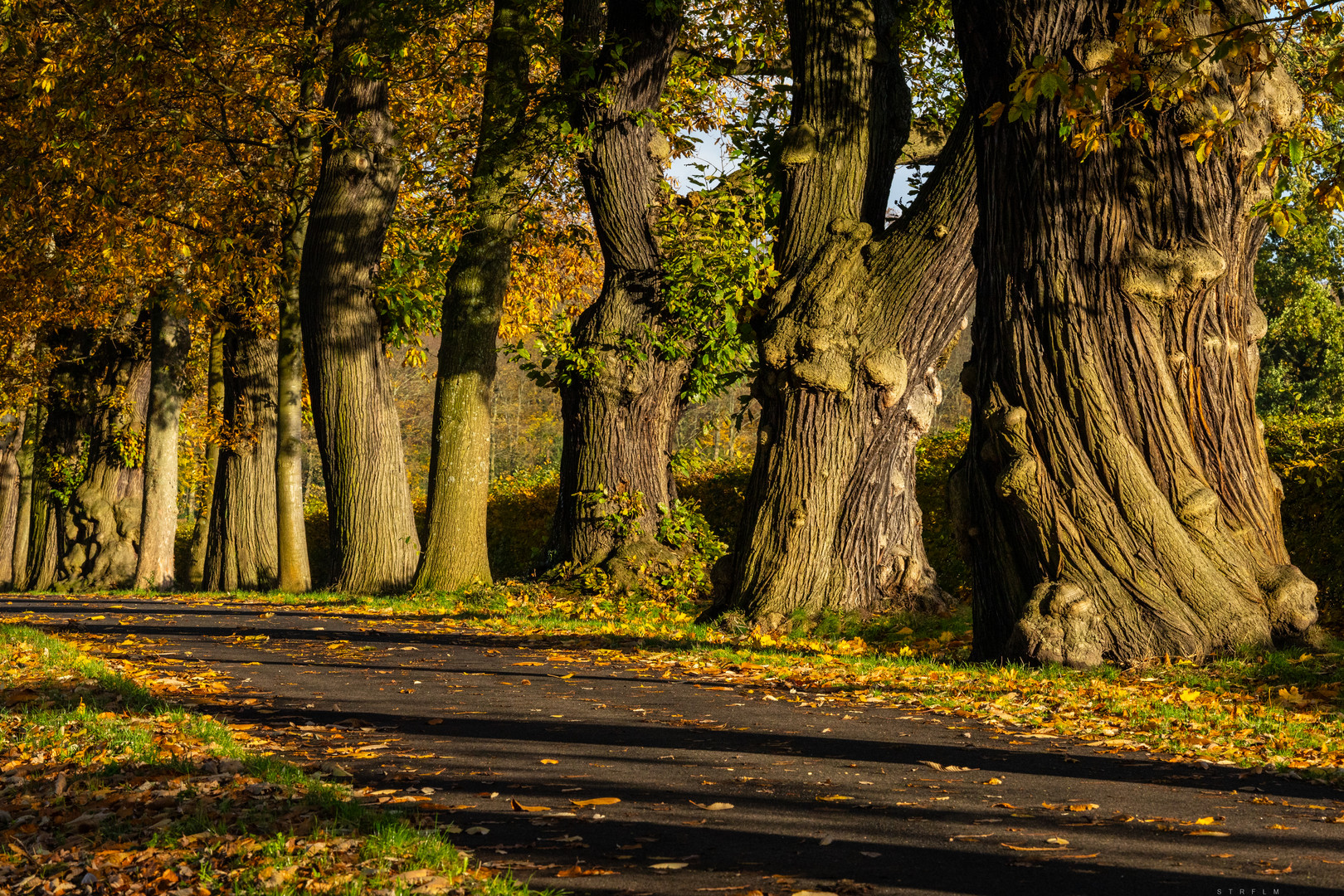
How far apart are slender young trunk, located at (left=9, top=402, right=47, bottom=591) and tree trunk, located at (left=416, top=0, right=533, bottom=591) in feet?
45.3

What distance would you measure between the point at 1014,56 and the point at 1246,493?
11.9 ft

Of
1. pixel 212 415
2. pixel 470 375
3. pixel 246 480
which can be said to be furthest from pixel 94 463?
pixel 470 375

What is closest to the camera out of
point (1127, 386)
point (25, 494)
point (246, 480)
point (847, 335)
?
point (1127, 386)

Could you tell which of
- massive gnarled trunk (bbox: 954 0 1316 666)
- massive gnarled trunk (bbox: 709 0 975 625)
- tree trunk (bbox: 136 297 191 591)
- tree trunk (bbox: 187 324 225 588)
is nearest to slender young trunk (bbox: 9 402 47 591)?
tree trunk (bbox: 187 324 225 588)

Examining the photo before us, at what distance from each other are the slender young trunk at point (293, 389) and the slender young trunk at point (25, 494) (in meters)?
9.55

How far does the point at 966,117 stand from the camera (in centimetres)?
1002

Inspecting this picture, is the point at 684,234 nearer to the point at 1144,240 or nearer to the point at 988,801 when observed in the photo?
the point at 1144,240

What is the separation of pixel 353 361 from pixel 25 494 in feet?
52.9

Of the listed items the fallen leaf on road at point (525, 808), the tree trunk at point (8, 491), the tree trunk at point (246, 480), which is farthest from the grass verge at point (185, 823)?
the tree trunk at point (8, 491)

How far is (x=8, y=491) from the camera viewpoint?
82.7ft

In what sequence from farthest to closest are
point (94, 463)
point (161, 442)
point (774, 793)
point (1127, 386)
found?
point (94, 463) < point (161, 442) < point (1127, 386) < point (774, 793)

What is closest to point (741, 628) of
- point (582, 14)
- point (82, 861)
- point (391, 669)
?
point (391, 669)

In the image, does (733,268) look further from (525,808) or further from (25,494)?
(25,494)

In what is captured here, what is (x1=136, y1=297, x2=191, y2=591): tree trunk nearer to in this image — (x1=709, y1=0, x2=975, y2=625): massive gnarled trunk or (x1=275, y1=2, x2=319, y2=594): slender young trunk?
(x1=275, y1=2, x2=319, y2=594): slender young trunk
